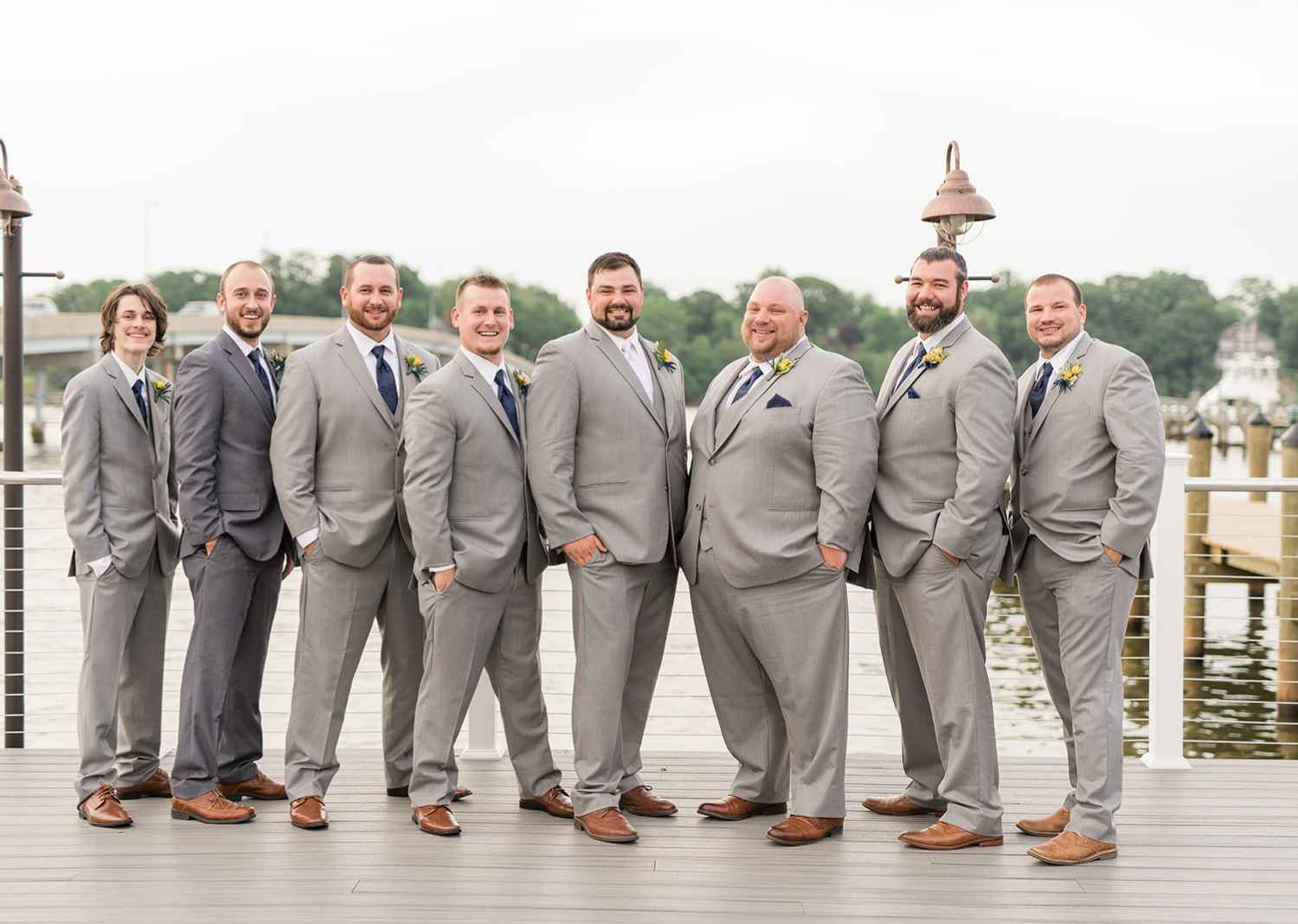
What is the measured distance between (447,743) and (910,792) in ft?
5.27

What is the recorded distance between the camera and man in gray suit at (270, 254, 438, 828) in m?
3.85

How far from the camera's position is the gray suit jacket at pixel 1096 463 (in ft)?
11.7

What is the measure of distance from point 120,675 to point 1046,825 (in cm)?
323

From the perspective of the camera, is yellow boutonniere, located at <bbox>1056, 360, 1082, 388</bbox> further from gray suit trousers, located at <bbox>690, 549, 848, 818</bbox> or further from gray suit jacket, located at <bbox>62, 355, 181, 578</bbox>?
gray suit jacket, located at <bbox>62, 355, 181, 578</bbox>

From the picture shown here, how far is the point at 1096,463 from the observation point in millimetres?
3668

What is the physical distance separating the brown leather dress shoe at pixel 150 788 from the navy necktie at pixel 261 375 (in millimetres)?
1428

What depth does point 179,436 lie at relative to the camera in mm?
3854

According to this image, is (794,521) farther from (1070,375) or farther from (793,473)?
(1070,375)

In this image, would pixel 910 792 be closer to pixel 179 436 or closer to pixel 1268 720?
pixel 179 436

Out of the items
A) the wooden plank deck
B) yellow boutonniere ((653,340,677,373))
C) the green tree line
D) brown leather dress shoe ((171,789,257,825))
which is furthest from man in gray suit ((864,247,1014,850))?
the green tree line

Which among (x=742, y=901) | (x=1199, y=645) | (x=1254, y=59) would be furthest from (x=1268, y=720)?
(x=1254, y=59)

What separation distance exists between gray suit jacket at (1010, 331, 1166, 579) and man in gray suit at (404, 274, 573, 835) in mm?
1656

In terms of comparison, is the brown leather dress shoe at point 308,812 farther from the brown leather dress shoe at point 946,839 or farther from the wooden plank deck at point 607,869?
the brown leather dress shoe at point 946,839

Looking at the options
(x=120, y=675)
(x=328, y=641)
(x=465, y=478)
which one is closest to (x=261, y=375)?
(x=465, y=478)
